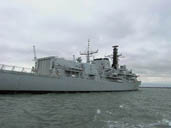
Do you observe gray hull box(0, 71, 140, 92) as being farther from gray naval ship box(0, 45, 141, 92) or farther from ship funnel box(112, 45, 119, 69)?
ship funnel box(112, 45, 119, 69)

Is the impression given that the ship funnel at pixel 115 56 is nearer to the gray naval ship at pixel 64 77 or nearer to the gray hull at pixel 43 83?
the gray naval ship at pixel 64 77

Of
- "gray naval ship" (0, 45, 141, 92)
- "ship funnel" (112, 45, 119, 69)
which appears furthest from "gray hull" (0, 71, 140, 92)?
"ship funnel" (112, 45, 119, 69)

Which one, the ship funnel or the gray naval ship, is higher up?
the ship funnel

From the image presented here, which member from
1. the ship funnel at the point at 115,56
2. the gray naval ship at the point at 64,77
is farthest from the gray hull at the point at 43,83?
the ship funnel at the point at 115,56

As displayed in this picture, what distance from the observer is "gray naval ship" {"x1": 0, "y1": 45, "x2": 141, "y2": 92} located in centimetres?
1948

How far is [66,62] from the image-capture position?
87.8 ft

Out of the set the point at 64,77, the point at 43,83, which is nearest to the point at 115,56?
the point at 64,77

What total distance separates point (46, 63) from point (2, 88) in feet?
28.2

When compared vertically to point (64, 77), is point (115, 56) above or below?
above

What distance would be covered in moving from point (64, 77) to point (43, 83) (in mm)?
3512

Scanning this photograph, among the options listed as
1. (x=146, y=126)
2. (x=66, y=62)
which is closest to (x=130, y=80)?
(x=66, y=62)

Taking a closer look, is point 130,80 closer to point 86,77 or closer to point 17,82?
point 86,77

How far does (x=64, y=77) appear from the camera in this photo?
79.0ft

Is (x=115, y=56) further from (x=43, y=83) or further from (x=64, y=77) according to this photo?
(x=43, y=83)
